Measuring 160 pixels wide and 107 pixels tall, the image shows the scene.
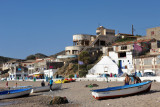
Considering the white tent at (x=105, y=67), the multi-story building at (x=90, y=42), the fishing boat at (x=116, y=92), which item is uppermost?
the multi-story building at (x=90, y=42)

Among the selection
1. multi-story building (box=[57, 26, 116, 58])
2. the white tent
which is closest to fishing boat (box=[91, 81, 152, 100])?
the white tent

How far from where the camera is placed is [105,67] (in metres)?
44.5

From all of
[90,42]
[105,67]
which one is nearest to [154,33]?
[105,67]

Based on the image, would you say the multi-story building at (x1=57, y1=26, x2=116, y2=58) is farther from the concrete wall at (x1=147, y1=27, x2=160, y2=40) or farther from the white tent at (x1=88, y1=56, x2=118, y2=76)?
the concrete wall at (x1=147, y1=27, x2=160, y2=40)

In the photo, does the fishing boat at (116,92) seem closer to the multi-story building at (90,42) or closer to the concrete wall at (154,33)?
the concrete wall at (154,33)

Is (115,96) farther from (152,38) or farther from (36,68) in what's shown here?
(36,68)

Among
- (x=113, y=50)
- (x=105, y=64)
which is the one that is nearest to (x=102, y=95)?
(x=105, y=64)

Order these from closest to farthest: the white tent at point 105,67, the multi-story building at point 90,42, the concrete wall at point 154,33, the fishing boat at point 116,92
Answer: the fishing boat at point 116,92
the white tent at point 105,67
the concrete wall at point 154,33
the multi-story building at point 90,42

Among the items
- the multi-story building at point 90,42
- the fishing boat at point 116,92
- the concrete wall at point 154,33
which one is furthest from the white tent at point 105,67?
the fishing boat at point 116,92

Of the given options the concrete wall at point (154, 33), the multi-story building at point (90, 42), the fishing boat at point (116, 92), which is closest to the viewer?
the fishing boat at point (116, 92)

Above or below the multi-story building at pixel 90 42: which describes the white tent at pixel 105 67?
below

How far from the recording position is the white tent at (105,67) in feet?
142

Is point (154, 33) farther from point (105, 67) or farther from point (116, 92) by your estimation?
point (116, 92)

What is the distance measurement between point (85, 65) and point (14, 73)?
2881 cm
